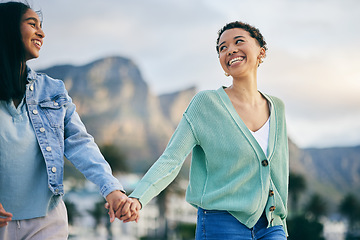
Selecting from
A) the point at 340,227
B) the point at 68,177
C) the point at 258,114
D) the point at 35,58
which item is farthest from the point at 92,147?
the point at 340,227

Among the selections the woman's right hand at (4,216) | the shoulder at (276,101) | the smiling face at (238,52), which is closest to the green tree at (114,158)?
the shoulder at (276,101)

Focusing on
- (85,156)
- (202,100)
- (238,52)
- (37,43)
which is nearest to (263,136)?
(202,100)

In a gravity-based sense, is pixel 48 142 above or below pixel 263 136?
below

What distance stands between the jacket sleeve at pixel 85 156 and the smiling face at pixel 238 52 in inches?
55.1

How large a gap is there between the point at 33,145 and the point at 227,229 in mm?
1527

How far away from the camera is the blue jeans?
11.5ft

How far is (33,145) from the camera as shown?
315 cm

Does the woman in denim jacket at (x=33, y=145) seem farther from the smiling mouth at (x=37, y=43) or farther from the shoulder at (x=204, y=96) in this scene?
the shoulder at (x=204, y=96)

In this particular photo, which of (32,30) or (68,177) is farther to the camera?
(68,177)

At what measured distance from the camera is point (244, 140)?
3.71 meters

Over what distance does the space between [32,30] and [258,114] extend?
195cm

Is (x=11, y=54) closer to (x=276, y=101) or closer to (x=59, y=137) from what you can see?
(x=59, y=137)

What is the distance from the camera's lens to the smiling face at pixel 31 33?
332 cm

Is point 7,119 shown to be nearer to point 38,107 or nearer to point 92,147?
point 38,107
